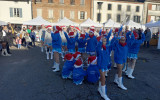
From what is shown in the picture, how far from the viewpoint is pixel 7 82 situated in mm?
4895

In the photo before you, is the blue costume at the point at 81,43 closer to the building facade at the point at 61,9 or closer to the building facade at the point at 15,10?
the building facade at the point at 15,10

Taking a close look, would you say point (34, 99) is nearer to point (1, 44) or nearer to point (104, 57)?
point (104, 57)

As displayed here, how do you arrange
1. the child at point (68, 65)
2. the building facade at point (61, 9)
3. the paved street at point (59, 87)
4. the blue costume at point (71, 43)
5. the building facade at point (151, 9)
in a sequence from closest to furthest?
the paved street at point (59, 87)
the child at point (68, 65)
the blue costume at point (71, 43)
the building facade at point (61, 9)
the building facade at point (151, 9)

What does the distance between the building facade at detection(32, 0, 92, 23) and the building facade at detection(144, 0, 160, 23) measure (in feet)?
49.7

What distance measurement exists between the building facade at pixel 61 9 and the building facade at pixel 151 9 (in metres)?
15.2

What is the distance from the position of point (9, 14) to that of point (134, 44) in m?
26.7

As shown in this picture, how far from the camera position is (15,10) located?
83.7 ft

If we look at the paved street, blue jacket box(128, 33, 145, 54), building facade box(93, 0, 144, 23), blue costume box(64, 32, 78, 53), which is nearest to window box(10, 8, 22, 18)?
building facade box(93, 0, 144, 23)

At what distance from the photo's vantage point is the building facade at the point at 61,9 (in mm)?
27938

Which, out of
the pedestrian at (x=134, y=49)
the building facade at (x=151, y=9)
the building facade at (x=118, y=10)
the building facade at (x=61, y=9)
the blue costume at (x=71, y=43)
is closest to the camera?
the pedestrian at (x=134, y=49)

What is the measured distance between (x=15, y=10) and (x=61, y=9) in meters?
9.44

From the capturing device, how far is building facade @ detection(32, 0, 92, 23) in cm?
2794

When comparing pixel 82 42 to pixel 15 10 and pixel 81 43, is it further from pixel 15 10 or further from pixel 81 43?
pixel 15 10

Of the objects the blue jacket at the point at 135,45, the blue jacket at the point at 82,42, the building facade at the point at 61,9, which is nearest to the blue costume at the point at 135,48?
the blue jacket at the point at 135,45
